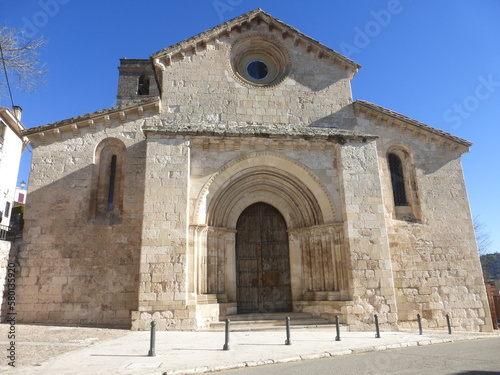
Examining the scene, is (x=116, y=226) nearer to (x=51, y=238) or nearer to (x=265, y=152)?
(x=51, y=238)

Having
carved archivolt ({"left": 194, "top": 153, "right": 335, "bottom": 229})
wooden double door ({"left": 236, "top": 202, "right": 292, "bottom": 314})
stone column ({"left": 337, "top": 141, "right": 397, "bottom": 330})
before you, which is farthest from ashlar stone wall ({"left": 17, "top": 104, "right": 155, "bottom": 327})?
stone column ({"left": 337, "top": 141, "right": 397, "bottom": 330})

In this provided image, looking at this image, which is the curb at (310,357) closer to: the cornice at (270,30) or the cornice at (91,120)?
the cornice at (91,120)

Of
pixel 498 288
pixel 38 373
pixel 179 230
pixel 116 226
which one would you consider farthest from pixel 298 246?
pixel 498 288

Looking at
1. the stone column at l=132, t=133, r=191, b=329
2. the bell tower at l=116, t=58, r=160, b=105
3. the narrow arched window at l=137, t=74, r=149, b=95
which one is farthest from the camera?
the narrow arched window at l=137, t=74, r=149, b=95

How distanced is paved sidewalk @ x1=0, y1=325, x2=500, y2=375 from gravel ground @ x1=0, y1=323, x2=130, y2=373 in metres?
0.02

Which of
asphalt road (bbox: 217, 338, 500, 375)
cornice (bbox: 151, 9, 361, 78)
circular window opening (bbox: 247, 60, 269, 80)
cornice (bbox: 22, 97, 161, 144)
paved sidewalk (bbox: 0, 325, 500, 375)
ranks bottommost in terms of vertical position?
asphalt road (bbox: 217, 338, 500, 375)

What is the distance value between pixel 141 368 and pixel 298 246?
812cm

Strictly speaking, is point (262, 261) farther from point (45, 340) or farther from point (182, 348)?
point (45, 340)

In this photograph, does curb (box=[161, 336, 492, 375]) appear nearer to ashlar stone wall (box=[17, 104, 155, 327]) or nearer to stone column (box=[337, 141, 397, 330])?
stone column (box=[337, 141, 397, 330])

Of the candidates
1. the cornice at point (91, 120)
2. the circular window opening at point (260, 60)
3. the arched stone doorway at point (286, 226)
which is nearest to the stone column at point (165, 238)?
the arched stone doorway at point (286, 226)

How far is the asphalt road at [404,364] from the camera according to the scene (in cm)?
572

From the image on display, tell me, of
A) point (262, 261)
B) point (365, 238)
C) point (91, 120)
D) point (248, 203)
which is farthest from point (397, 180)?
point (91, 120)

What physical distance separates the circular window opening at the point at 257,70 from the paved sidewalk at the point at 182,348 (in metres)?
9.47

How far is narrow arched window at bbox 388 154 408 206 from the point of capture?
552 inches
